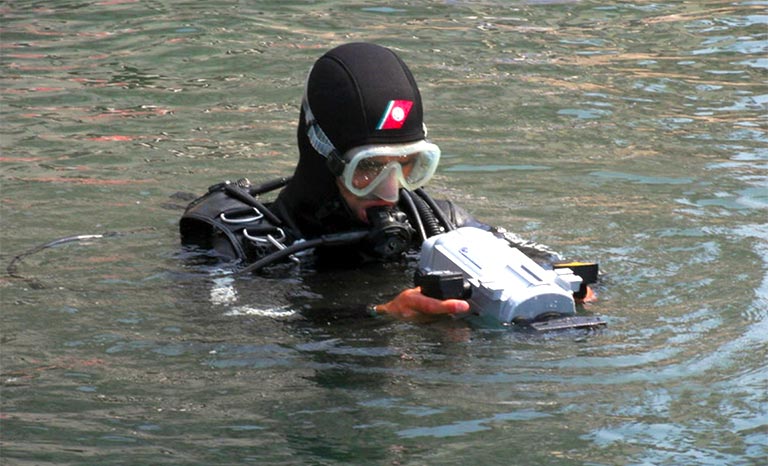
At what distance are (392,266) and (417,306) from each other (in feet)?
2.39

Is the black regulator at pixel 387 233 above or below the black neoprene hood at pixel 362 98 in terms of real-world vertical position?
below

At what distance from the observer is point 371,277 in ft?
16.7

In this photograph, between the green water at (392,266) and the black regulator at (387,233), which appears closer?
the green water at (392,266)

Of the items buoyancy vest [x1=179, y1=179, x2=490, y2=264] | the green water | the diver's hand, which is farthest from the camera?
buoyancy vest [x1=179, y1=179, x2=490, y2=264]

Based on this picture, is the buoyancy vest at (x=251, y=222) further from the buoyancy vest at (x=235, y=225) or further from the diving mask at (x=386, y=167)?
the diving mask at (x=386, y=167)

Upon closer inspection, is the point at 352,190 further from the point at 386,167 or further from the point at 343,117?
the point at 343,117

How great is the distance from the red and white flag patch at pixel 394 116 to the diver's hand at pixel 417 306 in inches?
25.8

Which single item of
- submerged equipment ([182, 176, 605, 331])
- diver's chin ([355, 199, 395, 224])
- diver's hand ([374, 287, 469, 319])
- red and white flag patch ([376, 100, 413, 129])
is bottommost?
diver's hand ([374, 287, 469, 319])

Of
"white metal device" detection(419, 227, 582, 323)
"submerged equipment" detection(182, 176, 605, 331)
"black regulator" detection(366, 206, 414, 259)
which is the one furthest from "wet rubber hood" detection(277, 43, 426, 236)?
"white metal device" detection(419, 227, 582, 323)

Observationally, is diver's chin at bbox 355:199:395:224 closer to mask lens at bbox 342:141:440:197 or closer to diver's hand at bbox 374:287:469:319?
mask lens at bbox 342:141:440:197

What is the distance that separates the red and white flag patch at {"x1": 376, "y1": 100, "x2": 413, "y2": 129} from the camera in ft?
15.9

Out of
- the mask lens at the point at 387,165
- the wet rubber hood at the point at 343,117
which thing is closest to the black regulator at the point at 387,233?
the mask lens at the point at 387,165

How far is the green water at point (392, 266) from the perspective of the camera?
12.9 feet

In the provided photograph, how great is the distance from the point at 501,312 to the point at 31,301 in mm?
1976
